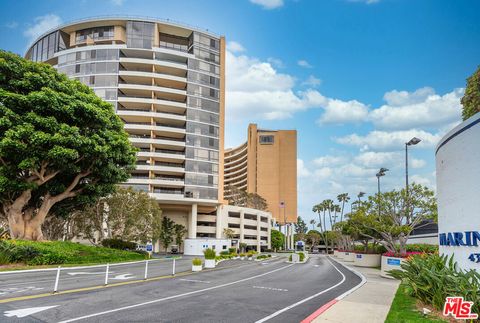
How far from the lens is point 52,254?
26781mm

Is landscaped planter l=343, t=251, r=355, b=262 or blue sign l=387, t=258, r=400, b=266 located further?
landscaped planter l=343, t=251, r=355, b=262

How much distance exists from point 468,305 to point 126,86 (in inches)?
2499

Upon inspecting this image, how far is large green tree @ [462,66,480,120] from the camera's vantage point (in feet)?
80.0

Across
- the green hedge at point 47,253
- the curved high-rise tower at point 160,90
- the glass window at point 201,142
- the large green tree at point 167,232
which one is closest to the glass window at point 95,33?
the curved high-rise tower at point 160,90

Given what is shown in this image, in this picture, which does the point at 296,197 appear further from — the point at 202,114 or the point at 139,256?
the point at 139,256

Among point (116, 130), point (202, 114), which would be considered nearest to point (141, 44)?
point (202, 114)

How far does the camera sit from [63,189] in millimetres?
32312

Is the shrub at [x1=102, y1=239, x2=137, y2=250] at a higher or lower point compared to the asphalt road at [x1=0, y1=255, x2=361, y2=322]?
lower

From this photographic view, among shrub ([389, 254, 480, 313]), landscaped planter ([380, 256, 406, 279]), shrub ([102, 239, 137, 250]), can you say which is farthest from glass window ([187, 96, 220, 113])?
shrub ([389, 254, 480, 313])

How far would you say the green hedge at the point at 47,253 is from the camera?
24.9m

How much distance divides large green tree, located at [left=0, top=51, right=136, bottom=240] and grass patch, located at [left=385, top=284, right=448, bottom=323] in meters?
23.6

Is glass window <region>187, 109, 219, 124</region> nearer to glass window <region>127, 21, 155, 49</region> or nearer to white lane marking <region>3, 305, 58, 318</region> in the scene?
glass window <region>127, 21, 155, 49</region>

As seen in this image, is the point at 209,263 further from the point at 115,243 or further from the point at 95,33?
the point at 95,33

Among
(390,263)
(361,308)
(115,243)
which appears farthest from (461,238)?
(115,243)
